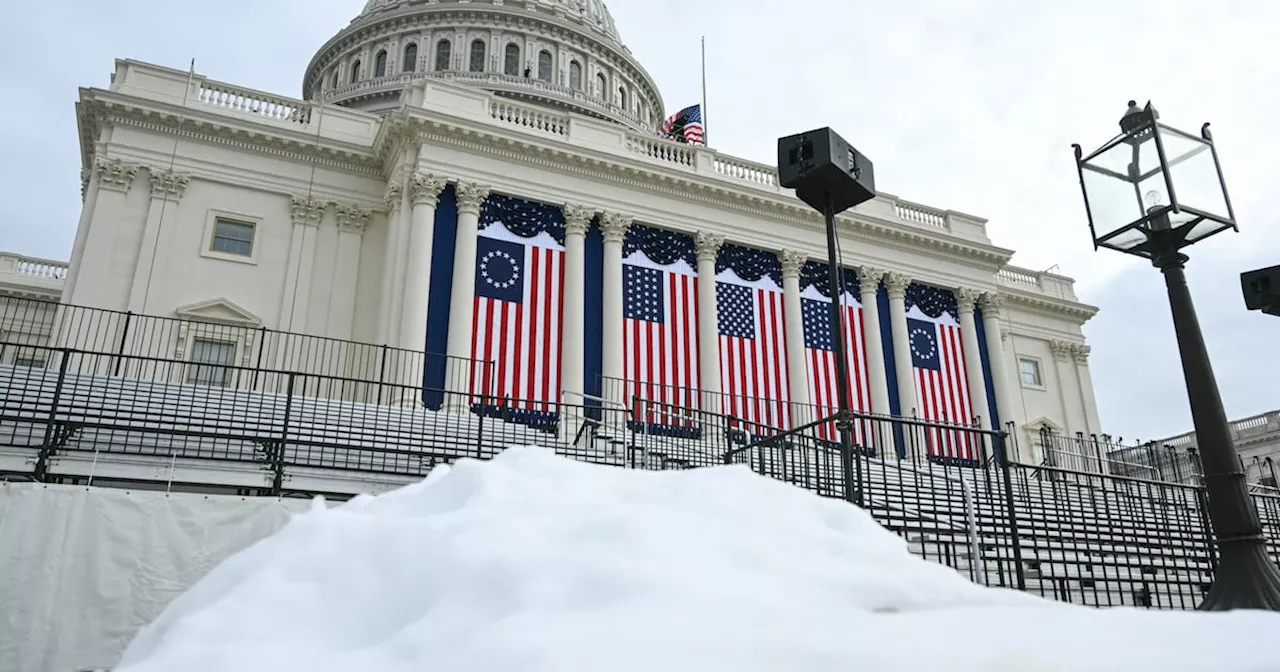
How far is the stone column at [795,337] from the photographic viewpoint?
24.6 metres

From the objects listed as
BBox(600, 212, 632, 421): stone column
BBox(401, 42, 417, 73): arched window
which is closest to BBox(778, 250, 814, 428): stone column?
BBox(600, 212, 632, 421): stone column

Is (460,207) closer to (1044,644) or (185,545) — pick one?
(185,545)

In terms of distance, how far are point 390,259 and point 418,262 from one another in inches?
60.1

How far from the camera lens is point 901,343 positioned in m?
27.9

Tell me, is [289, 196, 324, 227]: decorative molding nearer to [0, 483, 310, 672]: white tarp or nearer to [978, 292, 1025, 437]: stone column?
[0, 483, 310, 672]: white tarp

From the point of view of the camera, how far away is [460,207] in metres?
22.9

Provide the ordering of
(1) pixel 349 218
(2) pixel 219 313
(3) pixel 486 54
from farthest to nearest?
(3) pixel 486 54, (1) pixel 349 218, (2) pixel 219 313

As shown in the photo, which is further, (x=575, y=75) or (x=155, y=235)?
(x=575, y=75)

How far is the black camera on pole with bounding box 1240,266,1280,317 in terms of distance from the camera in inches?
381

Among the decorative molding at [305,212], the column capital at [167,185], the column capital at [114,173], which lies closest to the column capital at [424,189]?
the decorative molding at [305,212]

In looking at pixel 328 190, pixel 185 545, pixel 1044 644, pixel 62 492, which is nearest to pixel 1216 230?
pixel 1044 644

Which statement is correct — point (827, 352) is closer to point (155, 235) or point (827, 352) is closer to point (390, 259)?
point (390, 259)

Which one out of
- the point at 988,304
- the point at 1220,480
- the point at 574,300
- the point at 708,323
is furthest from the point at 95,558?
the point at 988,304

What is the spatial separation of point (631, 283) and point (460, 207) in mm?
5382
